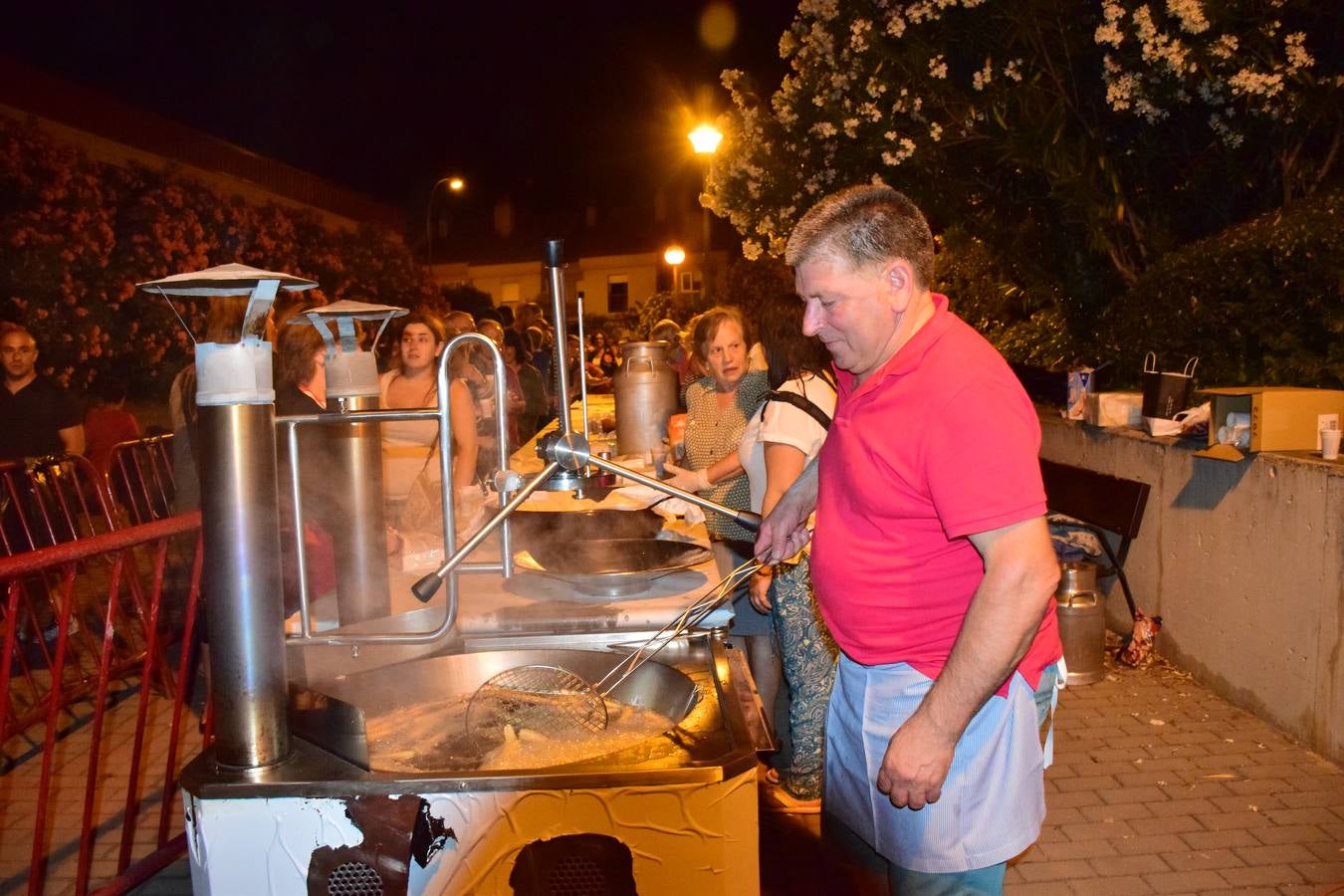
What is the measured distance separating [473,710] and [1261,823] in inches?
136

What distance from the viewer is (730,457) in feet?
15.8

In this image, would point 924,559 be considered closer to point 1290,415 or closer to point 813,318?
point 813,318

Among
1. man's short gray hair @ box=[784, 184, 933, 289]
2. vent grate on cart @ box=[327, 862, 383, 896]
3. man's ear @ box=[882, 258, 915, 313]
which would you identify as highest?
man's short gray hair @ box=[784, 184, 933, 289]

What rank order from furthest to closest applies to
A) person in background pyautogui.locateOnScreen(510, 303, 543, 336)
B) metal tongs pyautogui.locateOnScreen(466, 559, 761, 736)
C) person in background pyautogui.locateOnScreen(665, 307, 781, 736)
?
person in background pyautogui.locateOnScreen(510, 303, 543, 336) → person in background pyautogui.locateOnScreen(665, 307, 781, 736) → metal tongs pyautogui.locateOnScreen(466, 559, 761, 736)

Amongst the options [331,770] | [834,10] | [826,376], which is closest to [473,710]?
[331,770]

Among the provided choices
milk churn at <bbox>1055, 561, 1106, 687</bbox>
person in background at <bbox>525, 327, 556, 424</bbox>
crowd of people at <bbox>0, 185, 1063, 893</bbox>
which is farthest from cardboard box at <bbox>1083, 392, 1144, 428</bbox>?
person in background at <bbox>525, 327, 556, 424</bbox>

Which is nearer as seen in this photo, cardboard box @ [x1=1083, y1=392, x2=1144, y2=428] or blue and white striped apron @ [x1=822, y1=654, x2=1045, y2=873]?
blue and white striped apron @ [x1=822, y1=654, x2=1045, y2=873]

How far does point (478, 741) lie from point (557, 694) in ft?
0.71

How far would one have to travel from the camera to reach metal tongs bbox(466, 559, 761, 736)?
234cm

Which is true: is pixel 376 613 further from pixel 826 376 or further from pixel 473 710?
pixel 826 376

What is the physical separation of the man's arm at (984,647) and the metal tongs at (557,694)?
61 centimetres

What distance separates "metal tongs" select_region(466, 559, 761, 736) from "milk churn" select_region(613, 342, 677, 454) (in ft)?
14.6

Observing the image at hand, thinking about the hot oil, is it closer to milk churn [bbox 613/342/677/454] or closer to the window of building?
milk churn [bbox 613/342/677/454]

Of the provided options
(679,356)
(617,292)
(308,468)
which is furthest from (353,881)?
(617,292)
